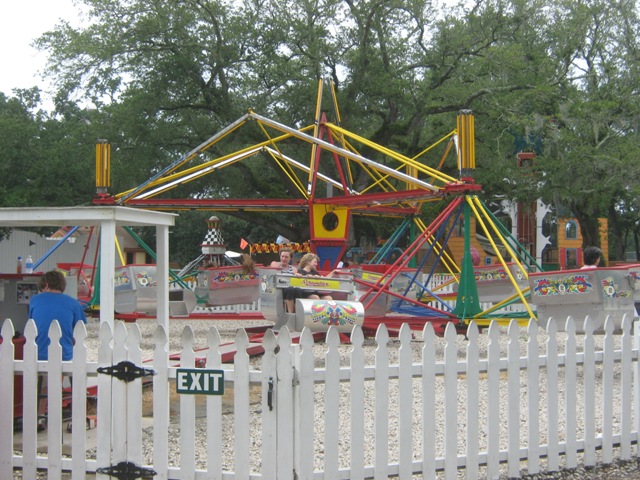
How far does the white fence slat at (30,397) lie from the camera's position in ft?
15.8

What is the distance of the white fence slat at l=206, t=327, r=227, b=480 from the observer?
4.50m

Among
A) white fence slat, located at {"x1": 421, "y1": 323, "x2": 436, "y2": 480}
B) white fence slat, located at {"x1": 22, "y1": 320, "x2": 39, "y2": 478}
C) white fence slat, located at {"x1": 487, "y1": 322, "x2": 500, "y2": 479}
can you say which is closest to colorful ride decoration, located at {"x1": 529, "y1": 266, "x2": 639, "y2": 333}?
white fence slat, located at {"x1": 487, "y1": 322, "x2": 500, "y2": 479}

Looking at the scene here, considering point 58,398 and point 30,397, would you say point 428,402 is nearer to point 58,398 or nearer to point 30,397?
point 58,398

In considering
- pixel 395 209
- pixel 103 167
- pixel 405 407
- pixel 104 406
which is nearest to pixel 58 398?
pixel 104 406

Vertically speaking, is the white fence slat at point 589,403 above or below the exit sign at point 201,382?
below

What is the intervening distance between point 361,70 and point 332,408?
20.6m

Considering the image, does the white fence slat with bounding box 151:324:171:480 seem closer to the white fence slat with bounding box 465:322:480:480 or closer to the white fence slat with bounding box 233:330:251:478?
the white fence slat with bounding box 233:330:251:478

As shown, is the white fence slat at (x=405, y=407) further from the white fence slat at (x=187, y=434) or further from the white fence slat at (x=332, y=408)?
the white fence slat at (x=187, y=434)

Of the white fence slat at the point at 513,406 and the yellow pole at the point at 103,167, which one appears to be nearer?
the white fence slat at the point at 513,406

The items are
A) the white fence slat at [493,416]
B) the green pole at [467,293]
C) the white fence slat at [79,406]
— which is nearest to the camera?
the white fence slat at [79,406]

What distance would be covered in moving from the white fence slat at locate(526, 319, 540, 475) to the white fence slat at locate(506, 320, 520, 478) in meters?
0.11

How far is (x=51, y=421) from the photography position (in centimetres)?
476

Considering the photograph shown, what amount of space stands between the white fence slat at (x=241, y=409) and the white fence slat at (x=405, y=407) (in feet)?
3.03

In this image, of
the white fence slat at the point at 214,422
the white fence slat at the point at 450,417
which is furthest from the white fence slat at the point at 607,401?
the white fence slat at the point at 214,422
